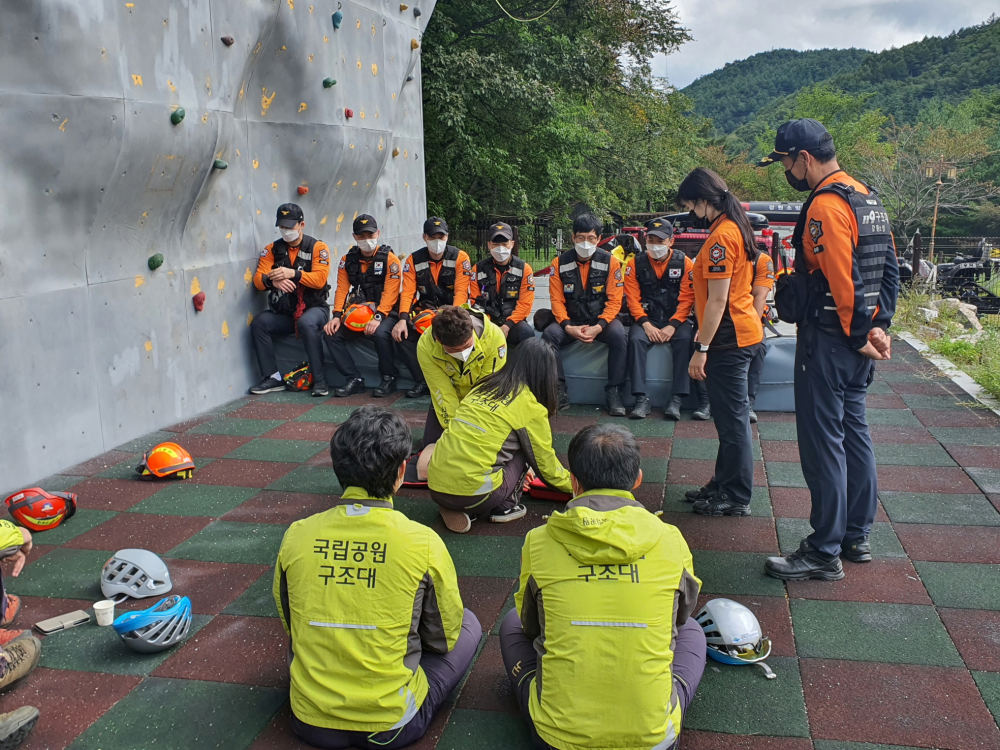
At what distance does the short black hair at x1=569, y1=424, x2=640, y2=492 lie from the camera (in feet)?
8.37

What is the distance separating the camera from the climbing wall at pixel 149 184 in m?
5.09

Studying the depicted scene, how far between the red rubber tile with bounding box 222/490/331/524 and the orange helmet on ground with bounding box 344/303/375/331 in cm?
263

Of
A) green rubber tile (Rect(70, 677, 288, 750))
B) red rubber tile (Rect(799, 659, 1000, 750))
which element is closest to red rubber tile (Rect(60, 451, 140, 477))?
green rubber tile (Rect(70, 677, 288, 750))

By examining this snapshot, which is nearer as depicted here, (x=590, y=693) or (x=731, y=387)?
(x=590, y=693)

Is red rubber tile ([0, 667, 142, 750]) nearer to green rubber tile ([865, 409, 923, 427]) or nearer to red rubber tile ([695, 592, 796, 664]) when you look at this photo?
red rubber tile ([695, 592, 796, 664])

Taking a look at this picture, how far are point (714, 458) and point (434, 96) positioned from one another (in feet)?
34.1

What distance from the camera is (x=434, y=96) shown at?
46.8ft

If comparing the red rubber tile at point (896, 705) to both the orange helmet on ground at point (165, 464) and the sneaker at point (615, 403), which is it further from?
the orange helmet on ground at point (165, 464)

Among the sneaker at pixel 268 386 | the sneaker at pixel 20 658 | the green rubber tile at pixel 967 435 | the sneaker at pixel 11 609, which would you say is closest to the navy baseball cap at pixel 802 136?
the green rubber tile at pixel 967 435

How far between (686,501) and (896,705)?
213 cm

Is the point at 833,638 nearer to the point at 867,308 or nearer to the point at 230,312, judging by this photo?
the point at 867,308

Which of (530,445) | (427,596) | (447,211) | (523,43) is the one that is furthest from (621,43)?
(427,596)

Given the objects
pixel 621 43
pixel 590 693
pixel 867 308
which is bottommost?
pixel 590 693

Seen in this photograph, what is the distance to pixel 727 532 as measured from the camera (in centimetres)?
447
